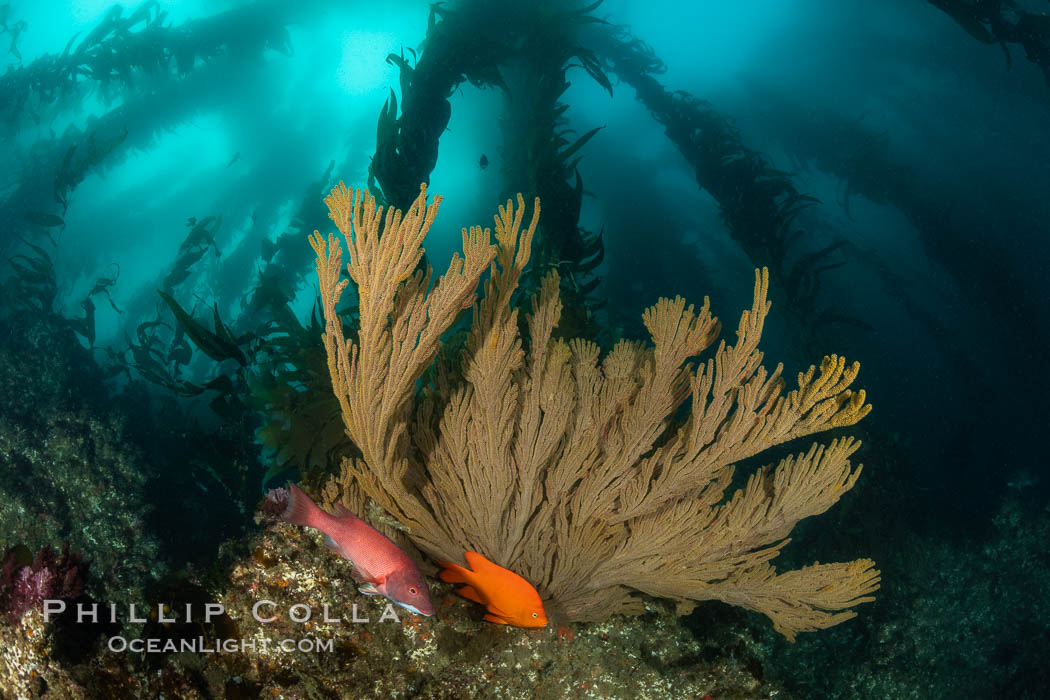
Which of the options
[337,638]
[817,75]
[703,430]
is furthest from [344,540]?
[817,75]

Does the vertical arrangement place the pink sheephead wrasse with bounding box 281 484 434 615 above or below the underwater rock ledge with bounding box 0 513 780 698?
above

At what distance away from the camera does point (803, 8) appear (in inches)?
811

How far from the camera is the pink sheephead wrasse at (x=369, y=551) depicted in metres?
1.54

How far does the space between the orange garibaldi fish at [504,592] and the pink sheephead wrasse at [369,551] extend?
36 cm

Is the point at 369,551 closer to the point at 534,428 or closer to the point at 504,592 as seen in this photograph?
the point at 504,592

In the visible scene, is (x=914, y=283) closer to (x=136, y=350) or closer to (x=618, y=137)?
(x=618, y=137)

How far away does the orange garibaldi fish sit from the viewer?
1.84 metres

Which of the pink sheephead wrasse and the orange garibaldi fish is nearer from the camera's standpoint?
the pink sheephead wrasse

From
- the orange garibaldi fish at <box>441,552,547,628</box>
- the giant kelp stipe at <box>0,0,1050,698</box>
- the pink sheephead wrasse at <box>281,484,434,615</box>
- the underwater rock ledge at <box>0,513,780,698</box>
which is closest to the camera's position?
the pink sheephead wrasse at <box>281,484,434,615</box>

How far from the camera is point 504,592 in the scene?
1885 mm

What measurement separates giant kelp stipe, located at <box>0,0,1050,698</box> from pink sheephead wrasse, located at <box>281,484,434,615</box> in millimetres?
18

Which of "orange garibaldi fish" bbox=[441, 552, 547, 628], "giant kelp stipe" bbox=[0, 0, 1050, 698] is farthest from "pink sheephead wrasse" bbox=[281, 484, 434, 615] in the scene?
"orange garibaldi fish" bbox=[441, 552, 547, 628]

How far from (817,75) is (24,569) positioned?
1164 inches

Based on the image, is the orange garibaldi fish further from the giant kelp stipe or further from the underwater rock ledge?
the underwater rock ledge
